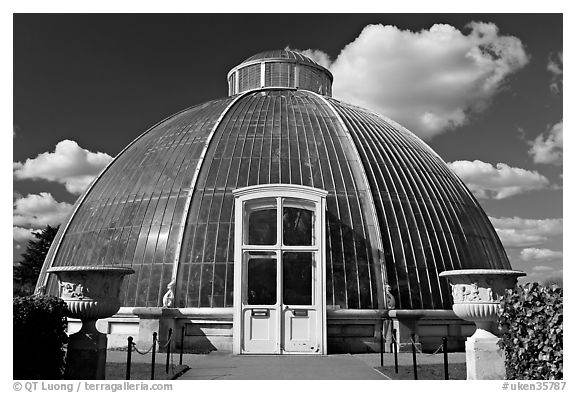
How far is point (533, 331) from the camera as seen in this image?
9914 mm

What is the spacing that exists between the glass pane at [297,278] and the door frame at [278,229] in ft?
1.33

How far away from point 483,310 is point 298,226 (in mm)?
7392

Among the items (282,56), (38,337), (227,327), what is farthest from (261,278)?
(282,56)

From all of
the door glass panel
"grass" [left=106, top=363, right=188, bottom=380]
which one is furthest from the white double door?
"grass" [left=106, top=363, right=188, bottom=380]

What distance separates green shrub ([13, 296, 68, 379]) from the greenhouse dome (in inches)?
261

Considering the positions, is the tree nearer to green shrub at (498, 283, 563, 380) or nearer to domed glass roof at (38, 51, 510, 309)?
domed glass roof at (38, 51, 510, 309)

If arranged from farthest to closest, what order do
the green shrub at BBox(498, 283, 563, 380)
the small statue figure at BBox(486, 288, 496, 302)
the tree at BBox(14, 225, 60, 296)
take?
the tree at BBox(14, 225, 60, 296), the small statue figure at BBox(486, 288, 496, 302), the green shrub at BBox(498, 283, 563, 380)

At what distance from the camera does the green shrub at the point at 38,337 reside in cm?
1020

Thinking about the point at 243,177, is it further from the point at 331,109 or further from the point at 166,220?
Result: the point at 331,109

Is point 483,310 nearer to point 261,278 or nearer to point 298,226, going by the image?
point 298,226

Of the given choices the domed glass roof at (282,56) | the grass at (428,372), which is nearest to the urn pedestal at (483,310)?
the grass at (428,372)

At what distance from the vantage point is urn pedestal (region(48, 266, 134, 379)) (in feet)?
39.8

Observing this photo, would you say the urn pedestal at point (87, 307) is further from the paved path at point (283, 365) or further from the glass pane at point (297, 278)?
the glass pane at point (297, 278)

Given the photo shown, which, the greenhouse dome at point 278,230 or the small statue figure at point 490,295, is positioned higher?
the greenhouse dome at point 278,230
